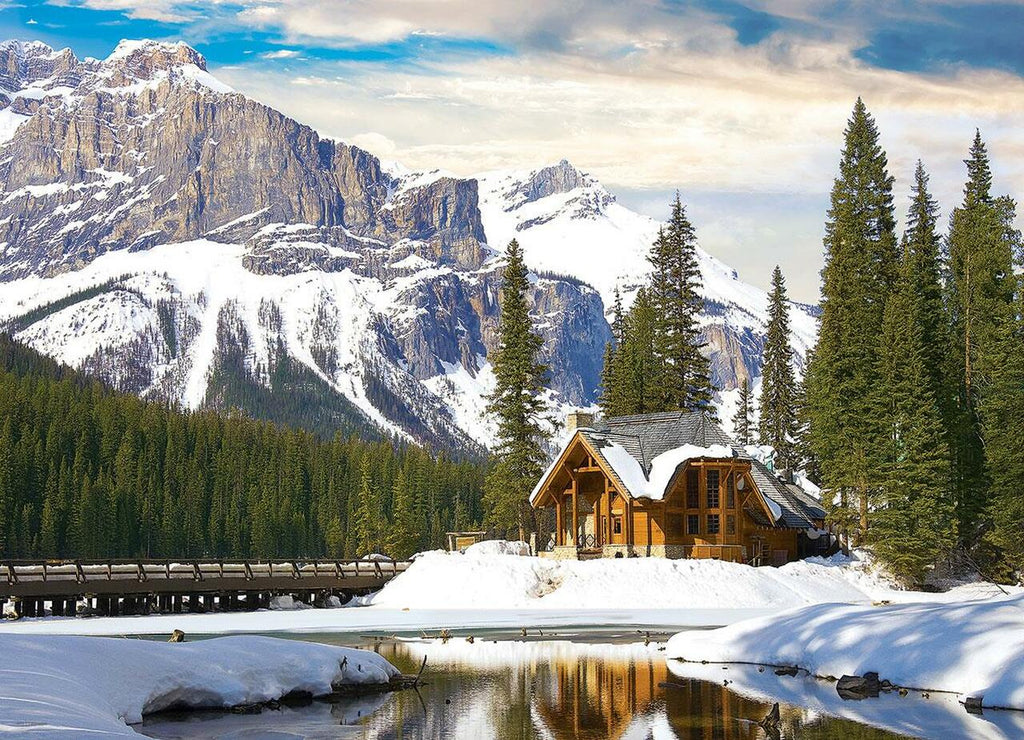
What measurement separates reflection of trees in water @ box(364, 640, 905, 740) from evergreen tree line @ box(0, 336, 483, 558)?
76.1m

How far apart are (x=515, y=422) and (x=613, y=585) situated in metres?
17.2

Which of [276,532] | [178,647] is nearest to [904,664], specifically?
[178,647]

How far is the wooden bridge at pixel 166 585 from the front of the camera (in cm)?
4572

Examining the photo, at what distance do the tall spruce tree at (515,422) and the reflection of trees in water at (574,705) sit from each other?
35.3 meters

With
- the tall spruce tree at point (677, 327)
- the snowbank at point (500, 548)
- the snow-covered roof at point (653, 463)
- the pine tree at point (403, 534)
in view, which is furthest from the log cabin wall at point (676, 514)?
the pine tree at point (403, 534)

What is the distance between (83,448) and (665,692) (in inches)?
4691

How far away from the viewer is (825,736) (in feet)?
57.6

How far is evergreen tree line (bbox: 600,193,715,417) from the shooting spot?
232 ft

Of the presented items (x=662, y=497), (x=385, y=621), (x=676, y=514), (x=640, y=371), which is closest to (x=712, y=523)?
(x=676, y=514)

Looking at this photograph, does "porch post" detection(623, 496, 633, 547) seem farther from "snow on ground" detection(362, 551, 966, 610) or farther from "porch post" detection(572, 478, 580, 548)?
"snow on ground" detection(362, 551, 966, 610)

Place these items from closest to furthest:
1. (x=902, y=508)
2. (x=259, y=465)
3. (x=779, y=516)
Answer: (x=902, y=508) < (x=779, y=516) < (x=259, y=465)

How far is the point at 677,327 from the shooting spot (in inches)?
2798

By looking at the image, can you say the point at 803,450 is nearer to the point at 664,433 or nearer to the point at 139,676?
the point at 664,433

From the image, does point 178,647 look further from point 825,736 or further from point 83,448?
point 83,448
